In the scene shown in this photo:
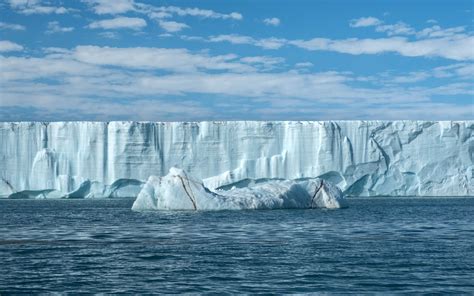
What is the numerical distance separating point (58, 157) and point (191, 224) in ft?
66.4

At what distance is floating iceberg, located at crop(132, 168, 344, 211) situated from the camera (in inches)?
1081

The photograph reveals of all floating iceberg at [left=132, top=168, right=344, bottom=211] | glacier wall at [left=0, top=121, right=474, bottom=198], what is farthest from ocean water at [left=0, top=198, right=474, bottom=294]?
glacier wall at [left=0, top=121, right=474, bottom=198]

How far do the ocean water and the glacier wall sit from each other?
18217 millimetres

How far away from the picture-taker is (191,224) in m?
20.9

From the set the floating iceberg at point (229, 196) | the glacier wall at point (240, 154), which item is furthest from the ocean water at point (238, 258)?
the glacier wall at point (240, 154)

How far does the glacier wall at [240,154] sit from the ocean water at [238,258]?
18.2 metres

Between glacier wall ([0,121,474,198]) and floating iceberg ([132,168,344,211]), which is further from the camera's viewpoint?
glacier wall ([0,121,474,198])

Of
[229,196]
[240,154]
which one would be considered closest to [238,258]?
[229,196]

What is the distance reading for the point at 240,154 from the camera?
39.4 meters

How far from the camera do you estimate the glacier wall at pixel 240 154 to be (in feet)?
127

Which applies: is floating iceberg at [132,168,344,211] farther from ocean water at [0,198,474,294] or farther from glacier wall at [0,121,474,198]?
glacier wall at [0,121,474,198]

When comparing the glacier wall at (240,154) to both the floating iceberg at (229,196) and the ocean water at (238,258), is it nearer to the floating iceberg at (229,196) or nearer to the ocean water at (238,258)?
the floating iceberg at (229,196)

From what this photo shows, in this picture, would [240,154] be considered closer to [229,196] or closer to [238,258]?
[229,196]

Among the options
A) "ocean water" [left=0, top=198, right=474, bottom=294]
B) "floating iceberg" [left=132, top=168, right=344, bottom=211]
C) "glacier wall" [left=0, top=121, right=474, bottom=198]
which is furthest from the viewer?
"glacier wall" [left=0, top=121, right=474, bottom=198]
